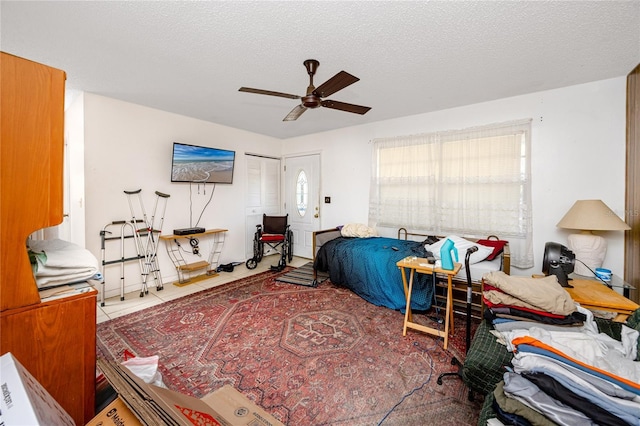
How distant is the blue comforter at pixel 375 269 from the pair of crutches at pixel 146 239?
7.71 ft

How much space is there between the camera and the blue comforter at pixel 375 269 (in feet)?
9.70

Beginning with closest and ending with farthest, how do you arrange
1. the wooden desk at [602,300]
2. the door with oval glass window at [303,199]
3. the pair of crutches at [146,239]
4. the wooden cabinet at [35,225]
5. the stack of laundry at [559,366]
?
1. the wooden cabinet at [35,225]
2. the stack of laundry at [559,366]
3. the wooden desk at [602,300]
4. the pair of crutches at [146,239]
5. the door with oval glass window at [303,199]

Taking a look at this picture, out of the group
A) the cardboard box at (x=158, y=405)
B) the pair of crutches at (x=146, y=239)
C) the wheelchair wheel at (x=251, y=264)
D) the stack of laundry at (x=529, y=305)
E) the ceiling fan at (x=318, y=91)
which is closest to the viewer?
the cardboard box at (x=158, y=405)


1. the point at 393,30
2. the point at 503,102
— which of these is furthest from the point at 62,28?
the point at 503,102

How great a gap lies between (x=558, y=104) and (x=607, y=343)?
2823 millimetres

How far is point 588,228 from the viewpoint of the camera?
249cm

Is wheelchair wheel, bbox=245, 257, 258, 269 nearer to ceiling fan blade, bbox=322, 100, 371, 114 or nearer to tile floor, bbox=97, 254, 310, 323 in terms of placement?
tile floor, bbox=97, 254, 310, 323

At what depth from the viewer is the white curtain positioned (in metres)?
3.23

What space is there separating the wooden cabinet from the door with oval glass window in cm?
434

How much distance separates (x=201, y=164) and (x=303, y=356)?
3365 mm

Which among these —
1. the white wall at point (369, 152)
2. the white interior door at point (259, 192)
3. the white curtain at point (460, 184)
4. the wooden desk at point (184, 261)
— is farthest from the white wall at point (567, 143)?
the wooden desk at point (184, 261)

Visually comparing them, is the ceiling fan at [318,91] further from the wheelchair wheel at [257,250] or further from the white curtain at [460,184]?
the wheelchair wheel at [257,250]

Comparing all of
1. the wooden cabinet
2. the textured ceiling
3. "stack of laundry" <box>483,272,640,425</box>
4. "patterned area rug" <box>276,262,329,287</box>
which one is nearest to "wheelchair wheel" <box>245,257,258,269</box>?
"patterned area rug" <box>276,262,329,287</box>

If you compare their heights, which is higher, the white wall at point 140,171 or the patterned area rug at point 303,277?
the white wall at point 140,171
